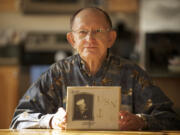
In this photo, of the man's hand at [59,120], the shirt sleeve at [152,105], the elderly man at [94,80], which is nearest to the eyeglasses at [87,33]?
Result: the elderly man at [94,80]

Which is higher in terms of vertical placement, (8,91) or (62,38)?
(62,38)

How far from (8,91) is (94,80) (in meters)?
2.37

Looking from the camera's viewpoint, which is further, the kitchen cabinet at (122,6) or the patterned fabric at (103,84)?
the kitchen cabinet at (122,6)

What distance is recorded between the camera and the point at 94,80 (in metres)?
1.51

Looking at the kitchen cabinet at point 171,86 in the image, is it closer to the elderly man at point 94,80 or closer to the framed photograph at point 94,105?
the elderly man at point 94,80

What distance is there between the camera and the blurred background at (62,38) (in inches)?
140

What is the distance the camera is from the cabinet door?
11.7 ft

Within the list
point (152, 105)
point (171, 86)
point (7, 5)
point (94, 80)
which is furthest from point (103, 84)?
point (7, 5)

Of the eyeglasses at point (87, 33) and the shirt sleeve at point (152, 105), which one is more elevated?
the eyeglasses at point (87, 33)

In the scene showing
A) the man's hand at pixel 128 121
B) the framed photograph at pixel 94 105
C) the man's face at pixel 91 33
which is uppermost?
the man's face at pixel 91 33

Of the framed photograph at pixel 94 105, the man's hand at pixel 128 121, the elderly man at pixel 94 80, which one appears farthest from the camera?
the elderly man at pixel 94 80

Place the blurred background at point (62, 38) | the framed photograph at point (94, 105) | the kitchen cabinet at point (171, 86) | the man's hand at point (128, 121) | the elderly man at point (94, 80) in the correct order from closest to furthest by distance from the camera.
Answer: the framed photograph at point (94, 105) < the man's hand at point (128, 121) < the elderly man at point (94, 80) < the kitchen cabinet at point (171, 86) < the blurred background at point (62, 38)

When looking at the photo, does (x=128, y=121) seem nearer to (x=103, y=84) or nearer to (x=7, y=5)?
(x=103, y=84)

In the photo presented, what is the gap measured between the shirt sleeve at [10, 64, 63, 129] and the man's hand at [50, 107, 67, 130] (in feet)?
0.17
